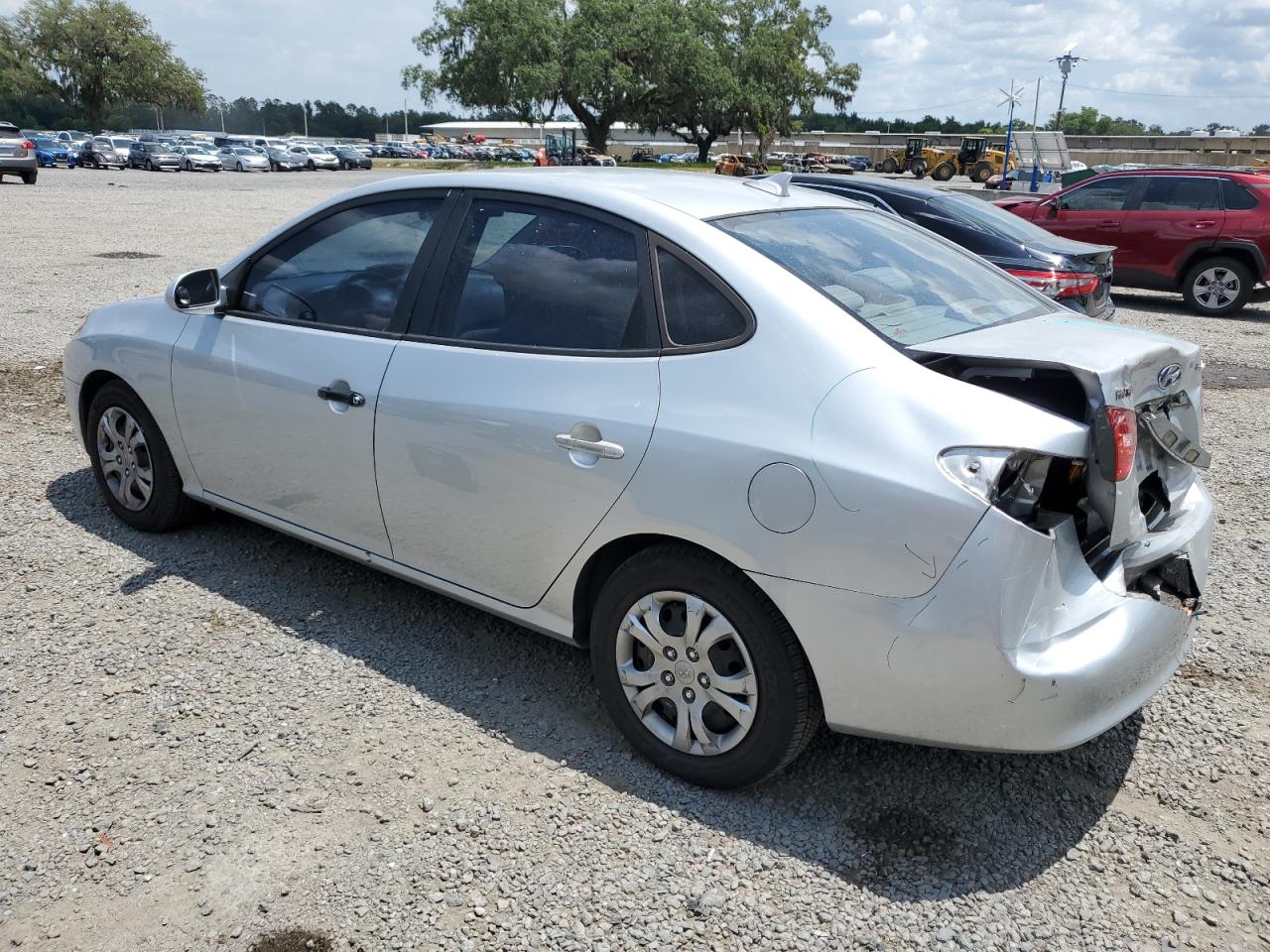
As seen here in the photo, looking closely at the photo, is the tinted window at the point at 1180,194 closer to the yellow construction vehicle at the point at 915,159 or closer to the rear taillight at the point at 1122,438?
the rear taillight at the point at 1122,438

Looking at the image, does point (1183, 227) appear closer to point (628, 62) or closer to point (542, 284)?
point (542, 284)

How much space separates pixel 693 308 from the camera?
2.93 metres

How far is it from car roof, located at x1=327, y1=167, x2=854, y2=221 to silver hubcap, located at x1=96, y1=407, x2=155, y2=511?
5.50 feet

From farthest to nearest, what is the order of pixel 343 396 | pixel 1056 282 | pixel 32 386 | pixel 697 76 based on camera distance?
Answer: pixel 697 76
pixel 1056 282
pixel 32 386
pixel 343 396

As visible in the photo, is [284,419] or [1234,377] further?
[1234,377]

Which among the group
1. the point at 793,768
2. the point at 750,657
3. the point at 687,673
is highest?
the point at 750,657

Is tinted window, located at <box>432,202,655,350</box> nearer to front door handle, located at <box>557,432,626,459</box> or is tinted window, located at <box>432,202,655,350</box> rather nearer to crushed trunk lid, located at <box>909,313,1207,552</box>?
front door handle, located at <box>557,432,626,459</box>

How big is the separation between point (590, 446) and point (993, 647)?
47.0 inches

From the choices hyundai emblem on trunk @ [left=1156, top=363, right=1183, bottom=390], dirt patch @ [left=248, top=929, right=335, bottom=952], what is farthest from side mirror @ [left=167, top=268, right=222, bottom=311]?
hyundai emblem on trunk @ [left=1156, top=363, right=1183, bottom=390]

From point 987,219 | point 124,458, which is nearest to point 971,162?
point 987,219

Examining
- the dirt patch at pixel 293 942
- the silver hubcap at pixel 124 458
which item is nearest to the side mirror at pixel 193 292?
the silver hubcap at pixel 124 458

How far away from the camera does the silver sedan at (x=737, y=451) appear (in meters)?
2.49

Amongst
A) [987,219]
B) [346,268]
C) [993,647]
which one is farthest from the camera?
[987,219]

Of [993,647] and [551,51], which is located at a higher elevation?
[551,51]
